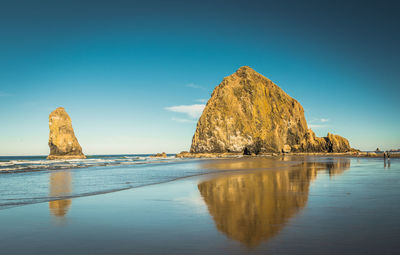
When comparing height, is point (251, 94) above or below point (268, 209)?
above

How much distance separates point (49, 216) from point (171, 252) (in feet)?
18.9

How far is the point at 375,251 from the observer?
16.3 ft

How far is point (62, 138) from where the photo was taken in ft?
376

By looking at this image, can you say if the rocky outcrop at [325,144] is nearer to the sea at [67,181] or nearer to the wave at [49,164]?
the wave at [49,164]

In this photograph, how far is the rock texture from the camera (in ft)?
372

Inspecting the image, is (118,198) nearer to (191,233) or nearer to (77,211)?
(77,211)

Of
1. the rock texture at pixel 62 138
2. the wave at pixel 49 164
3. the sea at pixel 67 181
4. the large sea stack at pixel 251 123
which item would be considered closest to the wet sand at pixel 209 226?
the sea at pixel 67 181

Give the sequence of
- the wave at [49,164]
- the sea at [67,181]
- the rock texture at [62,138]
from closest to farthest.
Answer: the sea at [67,181] → the wave at [49,164] → the rock texture at [62,138]

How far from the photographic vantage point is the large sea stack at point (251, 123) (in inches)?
4709

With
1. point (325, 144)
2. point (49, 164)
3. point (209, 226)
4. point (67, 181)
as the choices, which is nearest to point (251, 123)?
point (325, 144)

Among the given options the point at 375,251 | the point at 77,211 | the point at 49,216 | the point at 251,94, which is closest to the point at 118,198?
the point at 77,211

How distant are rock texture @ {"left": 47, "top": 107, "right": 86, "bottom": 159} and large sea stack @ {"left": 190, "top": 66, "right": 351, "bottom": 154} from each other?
54153 millimetres

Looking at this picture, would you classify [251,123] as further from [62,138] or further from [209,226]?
[209,226]

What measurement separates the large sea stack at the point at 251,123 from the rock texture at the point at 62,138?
5415 centimetres
